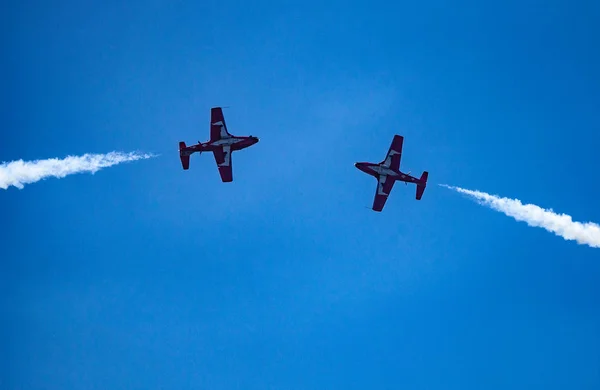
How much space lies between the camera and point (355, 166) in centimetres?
9800

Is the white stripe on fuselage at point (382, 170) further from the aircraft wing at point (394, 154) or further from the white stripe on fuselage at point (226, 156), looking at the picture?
the white stripe on fuselage at point (226, 156)

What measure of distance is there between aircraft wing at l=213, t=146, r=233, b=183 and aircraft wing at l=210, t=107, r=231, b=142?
160 cm

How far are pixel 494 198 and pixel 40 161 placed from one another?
51985mm

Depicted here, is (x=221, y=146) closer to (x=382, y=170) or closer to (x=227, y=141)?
(x=227, y=141)

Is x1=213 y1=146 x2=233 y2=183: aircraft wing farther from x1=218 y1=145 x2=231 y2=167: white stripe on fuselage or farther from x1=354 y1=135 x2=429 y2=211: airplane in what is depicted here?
x1=354 y1=135 x2=429 y2=211: airplane

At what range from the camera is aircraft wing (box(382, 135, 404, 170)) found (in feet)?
320

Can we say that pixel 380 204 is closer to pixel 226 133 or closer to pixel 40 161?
pixel 226 133

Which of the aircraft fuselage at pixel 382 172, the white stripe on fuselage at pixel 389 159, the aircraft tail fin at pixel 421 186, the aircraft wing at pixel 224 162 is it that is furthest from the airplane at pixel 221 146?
the aircraft tail fin at pixel 421 186

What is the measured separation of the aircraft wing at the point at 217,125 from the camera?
3752 inches

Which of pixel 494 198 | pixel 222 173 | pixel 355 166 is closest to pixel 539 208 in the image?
pixel 494 198

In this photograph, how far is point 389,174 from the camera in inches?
3893

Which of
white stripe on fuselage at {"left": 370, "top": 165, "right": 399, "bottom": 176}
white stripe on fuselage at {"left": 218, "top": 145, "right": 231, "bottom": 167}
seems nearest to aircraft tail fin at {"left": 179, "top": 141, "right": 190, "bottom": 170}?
white stripe on fuselage at {"left": 218, "top": 145, "right": 231, "bottom": 167}

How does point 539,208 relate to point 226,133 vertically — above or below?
below

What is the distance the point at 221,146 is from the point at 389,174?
2016cm
